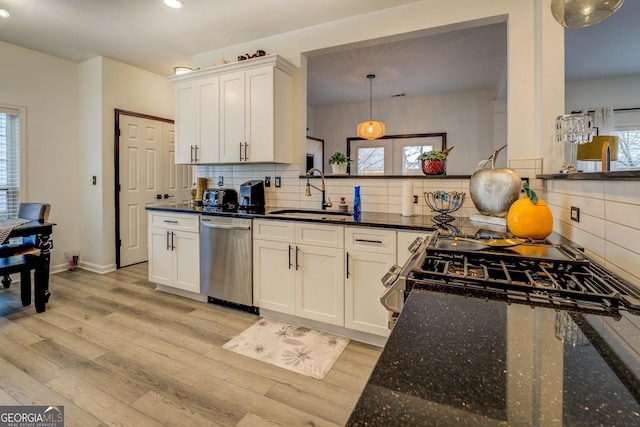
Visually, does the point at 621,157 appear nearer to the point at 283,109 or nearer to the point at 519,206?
the point at 519,206

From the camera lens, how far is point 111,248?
421 cm

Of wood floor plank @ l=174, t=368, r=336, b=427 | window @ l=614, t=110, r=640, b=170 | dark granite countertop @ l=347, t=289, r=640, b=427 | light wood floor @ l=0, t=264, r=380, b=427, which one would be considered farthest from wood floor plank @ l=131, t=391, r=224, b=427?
window @ l=614, t=110, r=640, b=170

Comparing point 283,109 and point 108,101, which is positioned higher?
point 108,101

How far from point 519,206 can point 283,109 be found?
2364 millimetres

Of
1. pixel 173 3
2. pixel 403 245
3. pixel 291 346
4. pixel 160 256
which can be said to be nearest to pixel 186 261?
pixel 160 256

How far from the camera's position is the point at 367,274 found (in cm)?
233

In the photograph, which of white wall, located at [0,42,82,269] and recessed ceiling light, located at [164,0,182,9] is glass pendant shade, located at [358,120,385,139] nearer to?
recessed ceiling light, located at [164,0,182,9]

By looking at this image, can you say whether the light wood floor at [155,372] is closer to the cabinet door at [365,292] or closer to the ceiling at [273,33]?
the cabinet door at [365,292]

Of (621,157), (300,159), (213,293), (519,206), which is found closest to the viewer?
(519,206)

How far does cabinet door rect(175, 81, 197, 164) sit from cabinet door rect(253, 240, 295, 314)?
1.57 meters

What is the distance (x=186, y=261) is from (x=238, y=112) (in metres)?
1.58

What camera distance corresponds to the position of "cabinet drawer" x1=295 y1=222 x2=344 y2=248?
241cm

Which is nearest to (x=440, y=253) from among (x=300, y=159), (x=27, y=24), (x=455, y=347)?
(x=455, y=347)

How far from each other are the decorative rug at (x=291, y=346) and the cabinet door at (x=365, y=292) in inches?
9.1
